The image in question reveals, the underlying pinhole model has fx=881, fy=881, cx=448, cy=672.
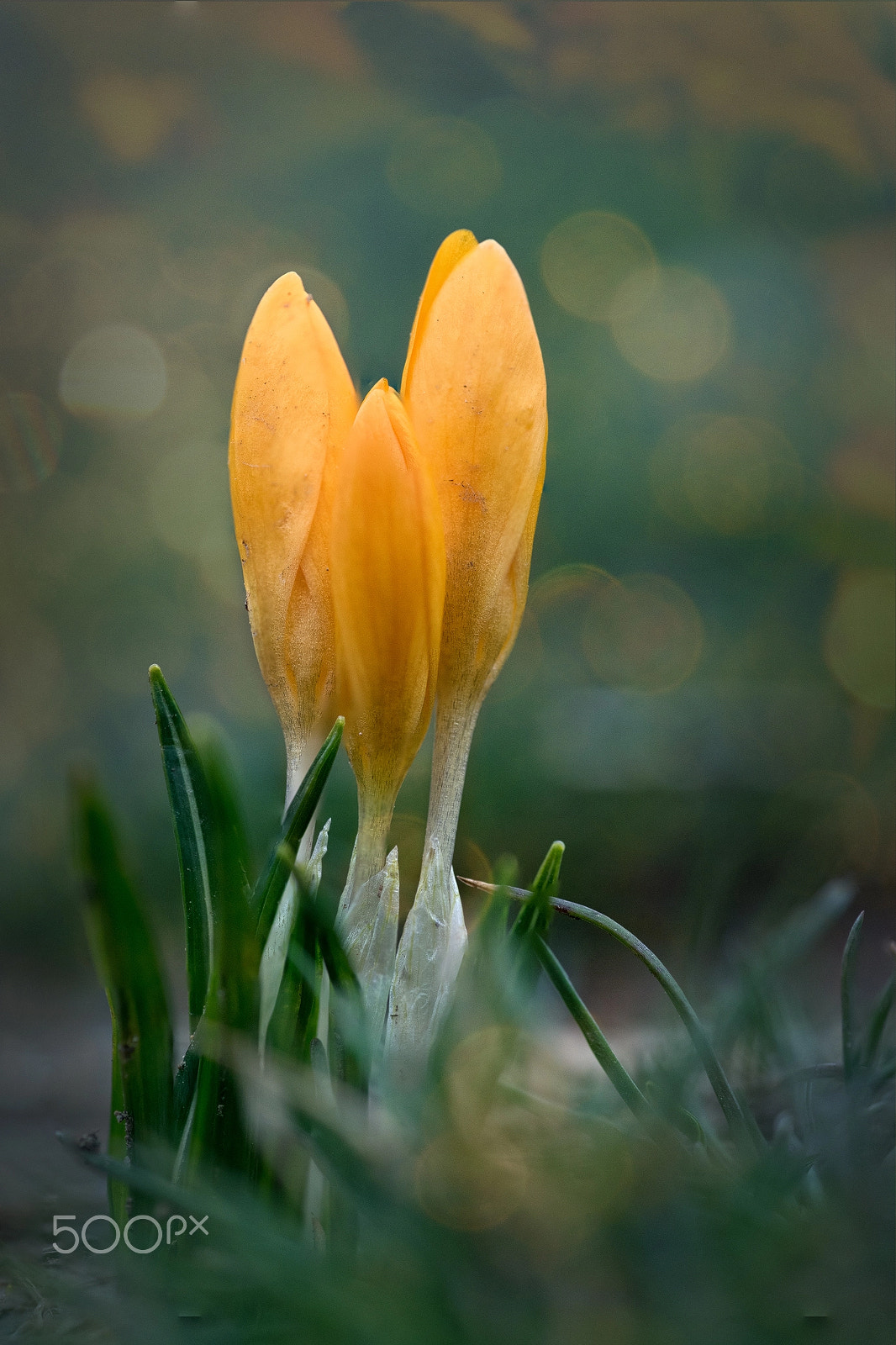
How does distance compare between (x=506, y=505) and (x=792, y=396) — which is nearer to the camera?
(x=506, y=505)

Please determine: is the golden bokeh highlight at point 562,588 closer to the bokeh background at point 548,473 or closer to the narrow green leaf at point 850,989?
the bokeh background at point 548,473

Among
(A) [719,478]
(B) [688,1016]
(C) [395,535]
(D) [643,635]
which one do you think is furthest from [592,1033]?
(A) [719,478]

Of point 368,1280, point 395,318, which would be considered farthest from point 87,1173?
point 395,318

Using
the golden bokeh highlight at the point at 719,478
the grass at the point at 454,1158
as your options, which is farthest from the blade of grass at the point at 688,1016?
the golden bokeh highlight at the point at 719,478

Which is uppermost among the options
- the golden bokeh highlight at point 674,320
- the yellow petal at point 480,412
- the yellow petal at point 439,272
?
the golden bokeh highlight at point 674,320

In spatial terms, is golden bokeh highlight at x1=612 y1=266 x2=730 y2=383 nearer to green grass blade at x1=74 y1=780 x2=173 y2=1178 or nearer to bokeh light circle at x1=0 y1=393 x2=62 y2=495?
bokeh light circle at x1=0 y1=393 x2=62 y2=495

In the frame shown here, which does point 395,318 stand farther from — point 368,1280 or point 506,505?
point 368,1280

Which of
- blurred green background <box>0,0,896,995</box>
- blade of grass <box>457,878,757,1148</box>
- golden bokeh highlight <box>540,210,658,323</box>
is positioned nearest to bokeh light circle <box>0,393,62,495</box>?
blurred green background <box>0,0,896,995</box>
